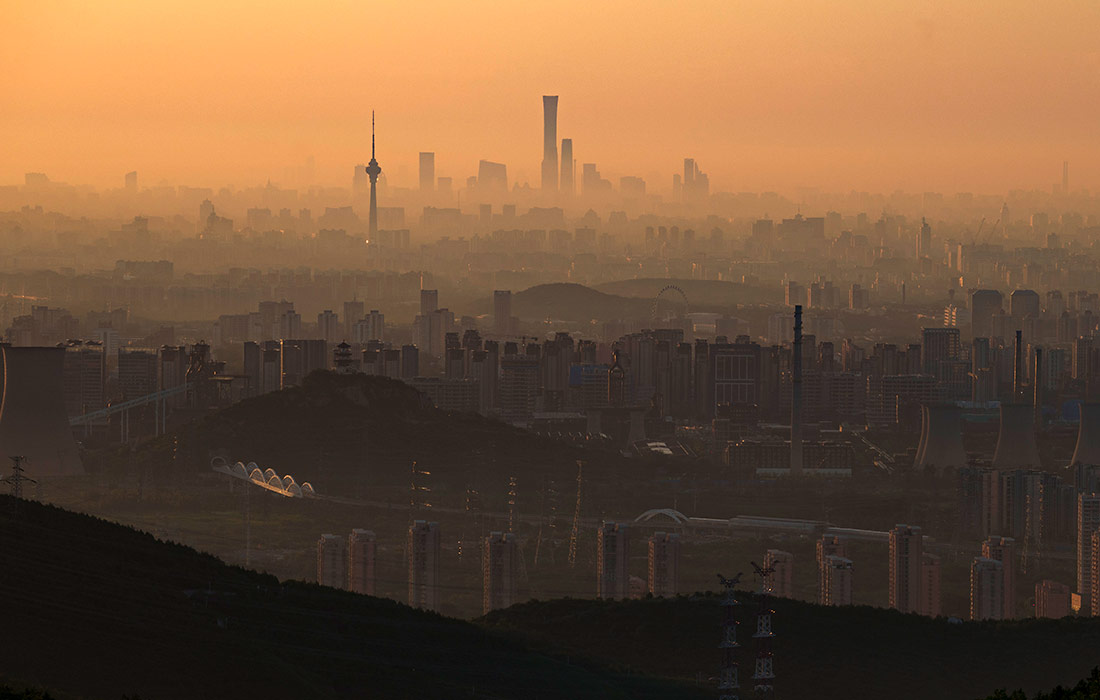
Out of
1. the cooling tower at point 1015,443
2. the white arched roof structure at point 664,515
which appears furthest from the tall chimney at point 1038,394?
the white arched roof structure at point 664,515

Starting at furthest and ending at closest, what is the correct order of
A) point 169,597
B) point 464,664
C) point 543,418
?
point 543,418
point 464,664
point 169,597

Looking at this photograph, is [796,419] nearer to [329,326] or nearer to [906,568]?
[906,568]

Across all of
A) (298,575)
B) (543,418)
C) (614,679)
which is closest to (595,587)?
(298,575)

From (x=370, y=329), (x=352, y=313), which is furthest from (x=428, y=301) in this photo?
(x=370, y=329)

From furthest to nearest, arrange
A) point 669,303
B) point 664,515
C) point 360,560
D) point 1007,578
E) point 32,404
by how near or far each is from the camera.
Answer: point 669,303, point 664,515, point 1007,578, point 360,560, point 32,404

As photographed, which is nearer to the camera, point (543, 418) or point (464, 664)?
point (464, 664)

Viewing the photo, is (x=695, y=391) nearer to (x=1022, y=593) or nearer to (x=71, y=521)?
(x=1022, y=593)
